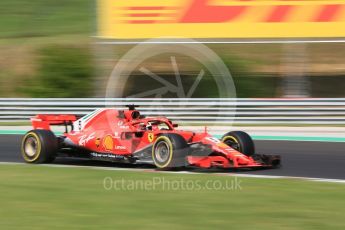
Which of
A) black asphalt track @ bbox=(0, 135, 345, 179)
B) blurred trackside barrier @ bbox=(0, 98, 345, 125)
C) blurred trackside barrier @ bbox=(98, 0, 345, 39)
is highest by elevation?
blurred trackside barrier @ bbox=(98, 0, 345, 39)

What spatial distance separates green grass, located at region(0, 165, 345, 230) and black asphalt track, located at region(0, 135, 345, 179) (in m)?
1.14

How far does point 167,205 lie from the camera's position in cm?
715

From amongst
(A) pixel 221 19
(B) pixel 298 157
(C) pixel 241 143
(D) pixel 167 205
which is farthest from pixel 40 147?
(A) pixel 221 19

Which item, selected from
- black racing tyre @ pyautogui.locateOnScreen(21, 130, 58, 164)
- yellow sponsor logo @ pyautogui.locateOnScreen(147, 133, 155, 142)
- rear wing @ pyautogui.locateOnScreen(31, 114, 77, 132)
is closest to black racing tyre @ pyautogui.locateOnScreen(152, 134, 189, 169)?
yellow sponsor logo @ pyautogui.locateOnScreen(147, 133, 155, 142)

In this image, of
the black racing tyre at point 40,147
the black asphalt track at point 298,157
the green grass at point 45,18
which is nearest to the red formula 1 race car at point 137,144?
the black racing tyre at point 40,147

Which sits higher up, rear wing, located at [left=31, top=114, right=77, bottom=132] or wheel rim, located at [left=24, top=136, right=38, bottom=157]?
rear wing, located at [left=31, top=114, right=77, bottom=132]

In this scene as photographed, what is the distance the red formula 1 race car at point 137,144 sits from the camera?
964 cm

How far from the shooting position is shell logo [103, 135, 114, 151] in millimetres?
10316

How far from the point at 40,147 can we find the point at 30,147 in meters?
0.30

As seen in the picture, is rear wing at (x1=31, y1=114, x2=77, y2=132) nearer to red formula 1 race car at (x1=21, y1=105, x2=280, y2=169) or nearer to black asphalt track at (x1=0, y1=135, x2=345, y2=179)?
red formula 1 race car at (x1=21, y1=105, x2=280, y2=169)

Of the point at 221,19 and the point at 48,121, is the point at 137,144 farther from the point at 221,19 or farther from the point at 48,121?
the point at 221,19

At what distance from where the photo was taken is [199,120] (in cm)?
1741

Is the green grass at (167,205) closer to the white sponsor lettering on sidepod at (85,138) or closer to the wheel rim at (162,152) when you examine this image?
the wheel rim at (162,152)

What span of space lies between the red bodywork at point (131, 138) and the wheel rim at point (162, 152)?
0.79 feet
